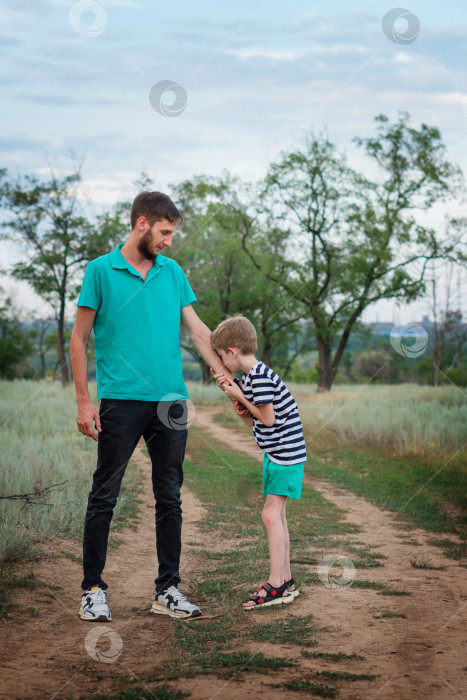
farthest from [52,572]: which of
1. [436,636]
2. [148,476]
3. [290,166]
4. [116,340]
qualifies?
[290,166]

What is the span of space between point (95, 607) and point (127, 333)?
1.56 metres

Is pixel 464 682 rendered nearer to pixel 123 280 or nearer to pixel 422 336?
pixel 123 280

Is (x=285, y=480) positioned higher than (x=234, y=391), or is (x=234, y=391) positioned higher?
(x=234, y=391)

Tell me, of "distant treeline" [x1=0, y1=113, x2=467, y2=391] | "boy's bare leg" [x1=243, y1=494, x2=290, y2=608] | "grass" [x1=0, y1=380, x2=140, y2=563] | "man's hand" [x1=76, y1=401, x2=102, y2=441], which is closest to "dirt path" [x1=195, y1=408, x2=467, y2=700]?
"boy's bare leg" [x1=243, y1=494, x2=290, y2=608]

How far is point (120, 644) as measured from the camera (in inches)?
140

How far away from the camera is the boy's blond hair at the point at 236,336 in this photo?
4.27 m

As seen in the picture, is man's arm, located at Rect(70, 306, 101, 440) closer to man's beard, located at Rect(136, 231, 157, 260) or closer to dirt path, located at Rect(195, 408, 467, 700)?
man's beard, located at Rect(136, 231, 157, 260)

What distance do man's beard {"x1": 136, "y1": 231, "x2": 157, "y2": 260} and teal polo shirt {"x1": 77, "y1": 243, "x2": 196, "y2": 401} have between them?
113mm

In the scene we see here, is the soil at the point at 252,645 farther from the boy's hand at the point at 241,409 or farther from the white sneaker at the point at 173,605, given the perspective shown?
the boy's hand at the point at 241,409

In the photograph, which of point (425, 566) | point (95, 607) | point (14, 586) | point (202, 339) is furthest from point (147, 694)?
point (425, 566)

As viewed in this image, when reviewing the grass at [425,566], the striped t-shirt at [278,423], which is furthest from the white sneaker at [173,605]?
the grass at [425,566]

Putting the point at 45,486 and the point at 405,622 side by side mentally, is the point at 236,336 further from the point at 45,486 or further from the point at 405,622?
the point at 45,486

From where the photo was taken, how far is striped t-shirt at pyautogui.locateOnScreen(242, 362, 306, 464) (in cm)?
423

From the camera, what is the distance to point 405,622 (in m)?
3.81
